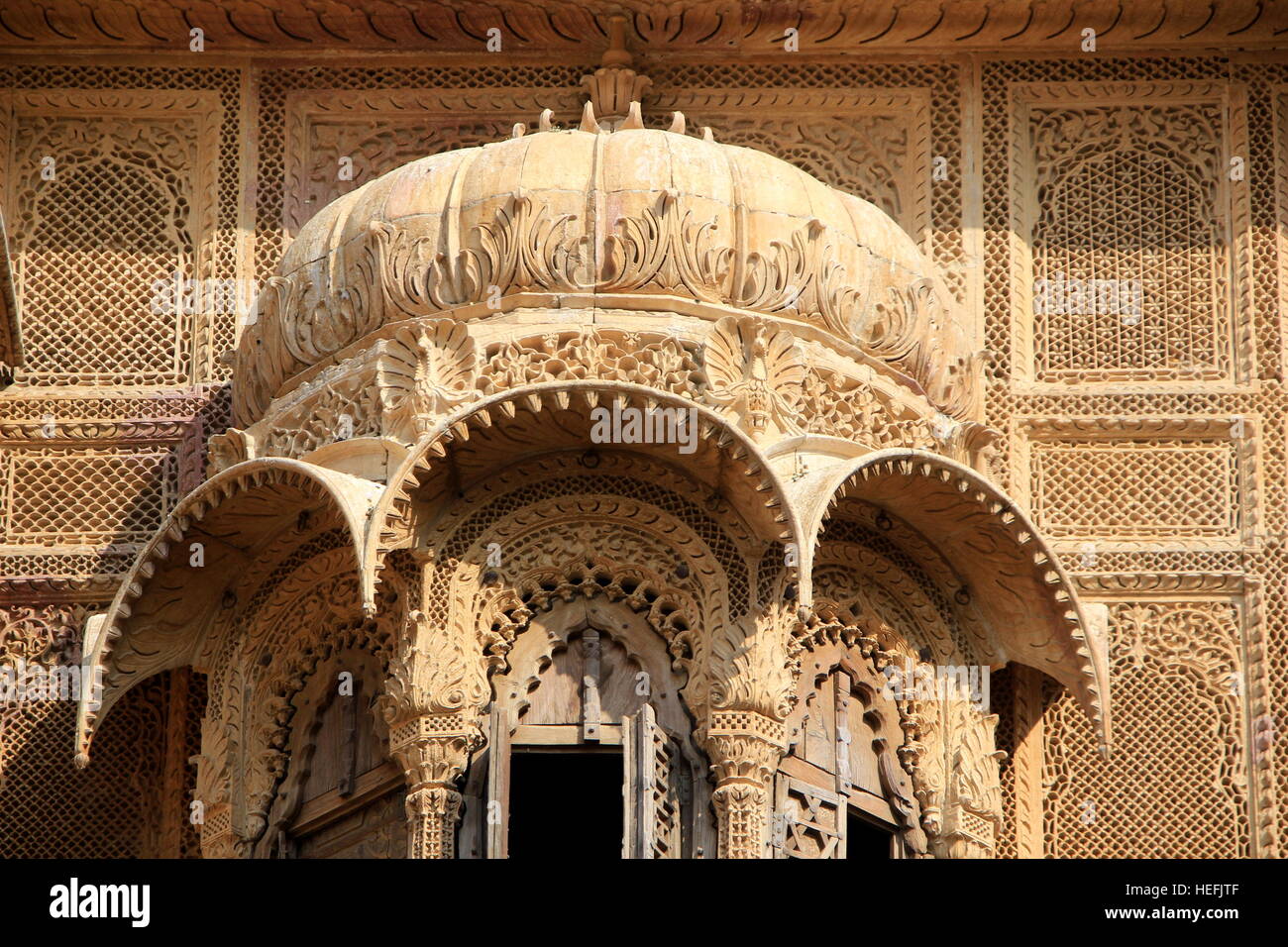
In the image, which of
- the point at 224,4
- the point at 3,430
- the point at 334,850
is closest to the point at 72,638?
the point at 3,430


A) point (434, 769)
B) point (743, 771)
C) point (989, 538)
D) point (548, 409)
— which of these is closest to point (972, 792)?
point (989, 538)

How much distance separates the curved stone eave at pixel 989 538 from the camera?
12.5 meters

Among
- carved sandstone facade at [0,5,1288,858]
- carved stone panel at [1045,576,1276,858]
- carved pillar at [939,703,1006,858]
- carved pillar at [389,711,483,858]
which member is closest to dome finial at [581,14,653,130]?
carved sandstone facade at [0,5,1288,858]

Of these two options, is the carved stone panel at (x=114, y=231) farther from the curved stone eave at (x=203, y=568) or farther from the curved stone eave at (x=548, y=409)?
the curved stone eave at (x=548, y=409)

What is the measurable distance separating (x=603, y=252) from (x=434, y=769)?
80.6 inches

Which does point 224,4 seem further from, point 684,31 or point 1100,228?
point 1100,228

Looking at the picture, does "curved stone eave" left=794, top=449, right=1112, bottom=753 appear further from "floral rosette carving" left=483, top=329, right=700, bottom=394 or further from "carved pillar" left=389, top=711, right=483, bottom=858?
"carved pillar" left=389, top=711, right=483, bottom=858

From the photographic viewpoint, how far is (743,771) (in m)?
12.3

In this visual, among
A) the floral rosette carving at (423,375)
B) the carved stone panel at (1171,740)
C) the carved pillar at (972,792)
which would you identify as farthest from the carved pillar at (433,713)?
the carved stone panel at (1171,740)

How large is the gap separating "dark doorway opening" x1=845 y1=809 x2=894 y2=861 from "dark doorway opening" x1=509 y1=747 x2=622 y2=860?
1314 millimetres

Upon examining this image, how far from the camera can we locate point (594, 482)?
1280 centimetres

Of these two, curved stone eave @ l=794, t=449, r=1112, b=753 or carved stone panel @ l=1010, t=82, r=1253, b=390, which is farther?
carved stone panel @ l=1010, t=82, r=1253, b=390

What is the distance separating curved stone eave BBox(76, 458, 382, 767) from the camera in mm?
12430

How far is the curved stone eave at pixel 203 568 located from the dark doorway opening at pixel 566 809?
1800 mm
